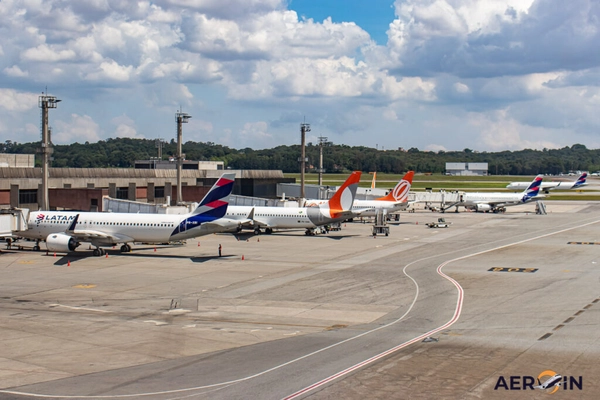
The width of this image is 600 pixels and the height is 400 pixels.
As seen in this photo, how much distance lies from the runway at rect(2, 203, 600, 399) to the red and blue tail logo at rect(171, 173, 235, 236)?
177 inches

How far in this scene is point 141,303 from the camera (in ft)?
127

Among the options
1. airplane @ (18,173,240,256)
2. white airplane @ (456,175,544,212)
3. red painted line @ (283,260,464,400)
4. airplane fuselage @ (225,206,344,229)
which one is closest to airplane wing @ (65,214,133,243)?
airplane @ (18,173,240,256)

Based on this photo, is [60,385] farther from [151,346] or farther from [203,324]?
[203,324]

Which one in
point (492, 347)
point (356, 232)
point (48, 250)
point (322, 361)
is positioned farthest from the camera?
point (356, 232)

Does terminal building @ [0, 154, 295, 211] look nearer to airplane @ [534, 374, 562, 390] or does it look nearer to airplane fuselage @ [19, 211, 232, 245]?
airplane fuselage @ [19, 211, 232, 245]

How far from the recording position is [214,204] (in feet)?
187

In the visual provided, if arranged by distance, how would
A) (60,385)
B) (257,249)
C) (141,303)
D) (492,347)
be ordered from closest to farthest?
(60,385) < (492,347) < (141,303) < (257,249)

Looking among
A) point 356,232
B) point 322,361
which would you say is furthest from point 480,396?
point 356,232

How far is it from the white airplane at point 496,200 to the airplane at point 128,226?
265 ft

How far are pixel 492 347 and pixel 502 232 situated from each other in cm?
6169

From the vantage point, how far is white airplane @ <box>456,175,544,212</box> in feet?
422

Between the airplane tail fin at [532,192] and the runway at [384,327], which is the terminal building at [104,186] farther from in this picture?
the airplane tail fin at [532,192]

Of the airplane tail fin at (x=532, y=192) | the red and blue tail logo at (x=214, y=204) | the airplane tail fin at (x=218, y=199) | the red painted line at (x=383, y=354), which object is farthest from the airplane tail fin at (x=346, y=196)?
the airplane tail fin at (x=532, y=192)

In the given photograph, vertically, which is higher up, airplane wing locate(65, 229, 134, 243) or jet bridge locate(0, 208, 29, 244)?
jet bridge locate(0, 208, 29, 244)
